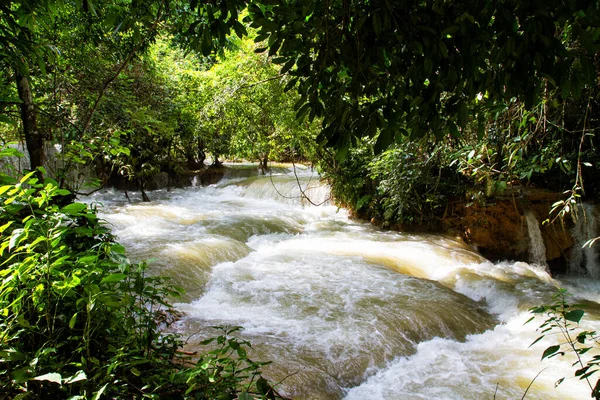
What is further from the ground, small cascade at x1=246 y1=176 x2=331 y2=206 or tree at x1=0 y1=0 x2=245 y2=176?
tree at x1=0 y1=0 x2=245 y2=176

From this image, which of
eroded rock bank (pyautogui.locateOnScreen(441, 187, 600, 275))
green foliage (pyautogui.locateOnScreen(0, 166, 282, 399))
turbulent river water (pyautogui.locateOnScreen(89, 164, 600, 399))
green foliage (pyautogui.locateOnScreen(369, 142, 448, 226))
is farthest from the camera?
green foliage (pyautogui.locateOnScreen(369, 142, 448, 226))

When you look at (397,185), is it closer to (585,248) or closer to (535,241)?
(535,241)

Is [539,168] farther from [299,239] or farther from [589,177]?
[299,239]

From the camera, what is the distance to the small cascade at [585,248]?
6941 mm

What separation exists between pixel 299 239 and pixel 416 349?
13.8 feet

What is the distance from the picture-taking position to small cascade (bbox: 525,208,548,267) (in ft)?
23.4

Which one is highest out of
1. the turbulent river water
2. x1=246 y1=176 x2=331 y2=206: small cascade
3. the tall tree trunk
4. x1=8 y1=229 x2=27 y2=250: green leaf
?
the tall tree trunk

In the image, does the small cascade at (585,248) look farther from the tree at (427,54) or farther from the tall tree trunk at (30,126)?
the tall tree trunk at (30,126)

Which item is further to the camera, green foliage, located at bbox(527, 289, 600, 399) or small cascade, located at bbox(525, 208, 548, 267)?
small cascade, located at bbox(525, 208, 548, 267)

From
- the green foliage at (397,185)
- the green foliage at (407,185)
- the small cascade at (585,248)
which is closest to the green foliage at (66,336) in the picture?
the green foliage at (397,185)

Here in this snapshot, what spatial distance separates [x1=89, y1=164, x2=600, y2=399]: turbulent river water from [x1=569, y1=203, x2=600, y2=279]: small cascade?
31 centimetres

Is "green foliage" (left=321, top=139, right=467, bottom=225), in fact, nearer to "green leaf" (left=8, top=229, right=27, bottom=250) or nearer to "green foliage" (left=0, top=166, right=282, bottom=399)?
"green foliage" (left=0, top=166, right=282, bottom=399)

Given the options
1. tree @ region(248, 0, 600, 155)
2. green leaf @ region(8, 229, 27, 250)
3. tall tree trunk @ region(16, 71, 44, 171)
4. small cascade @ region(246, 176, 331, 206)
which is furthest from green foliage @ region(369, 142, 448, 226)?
green leaf @ region(8, 229, 27, 250)

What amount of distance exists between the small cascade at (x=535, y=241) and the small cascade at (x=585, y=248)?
63cm
